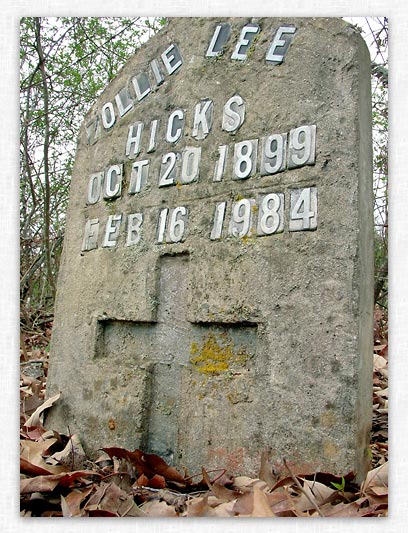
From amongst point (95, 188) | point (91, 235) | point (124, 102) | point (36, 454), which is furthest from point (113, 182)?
point (36, 454)

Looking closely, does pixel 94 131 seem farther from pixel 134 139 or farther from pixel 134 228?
pixel 134 228

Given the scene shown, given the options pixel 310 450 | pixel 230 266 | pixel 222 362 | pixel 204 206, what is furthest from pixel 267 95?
pixel 310 450

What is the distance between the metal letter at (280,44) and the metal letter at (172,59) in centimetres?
41

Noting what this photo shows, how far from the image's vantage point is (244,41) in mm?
2127

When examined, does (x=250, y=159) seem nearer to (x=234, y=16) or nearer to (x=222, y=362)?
(x=234, y=16)

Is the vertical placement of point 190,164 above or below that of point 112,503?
above

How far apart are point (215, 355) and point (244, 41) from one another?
1.13 metres

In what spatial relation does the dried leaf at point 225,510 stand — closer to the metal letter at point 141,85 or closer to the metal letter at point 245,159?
the metal letter at point 245,159

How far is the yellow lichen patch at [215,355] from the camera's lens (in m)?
1.96

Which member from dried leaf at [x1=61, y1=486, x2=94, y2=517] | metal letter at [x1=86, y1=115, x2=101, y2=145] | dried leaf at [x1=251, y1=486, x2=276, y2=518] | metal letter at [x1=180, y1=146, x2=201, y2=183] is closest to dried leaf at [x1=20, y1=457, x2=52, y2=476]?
dried leaf at [x1=61, y1=486, x2=94, y2=517]

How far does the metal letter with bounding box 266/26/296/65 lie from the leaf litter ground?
1.33m

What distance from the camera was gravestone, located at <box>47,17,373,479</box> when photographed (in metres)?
1.79

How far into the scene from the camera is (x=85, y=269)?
247 cm

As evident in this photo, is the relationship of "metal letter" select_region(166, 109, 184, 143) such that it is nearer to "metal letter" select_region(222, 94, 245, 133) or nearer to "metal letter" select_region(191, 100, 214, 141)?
"metal letter" select_region(191, 100, 214, 141)
